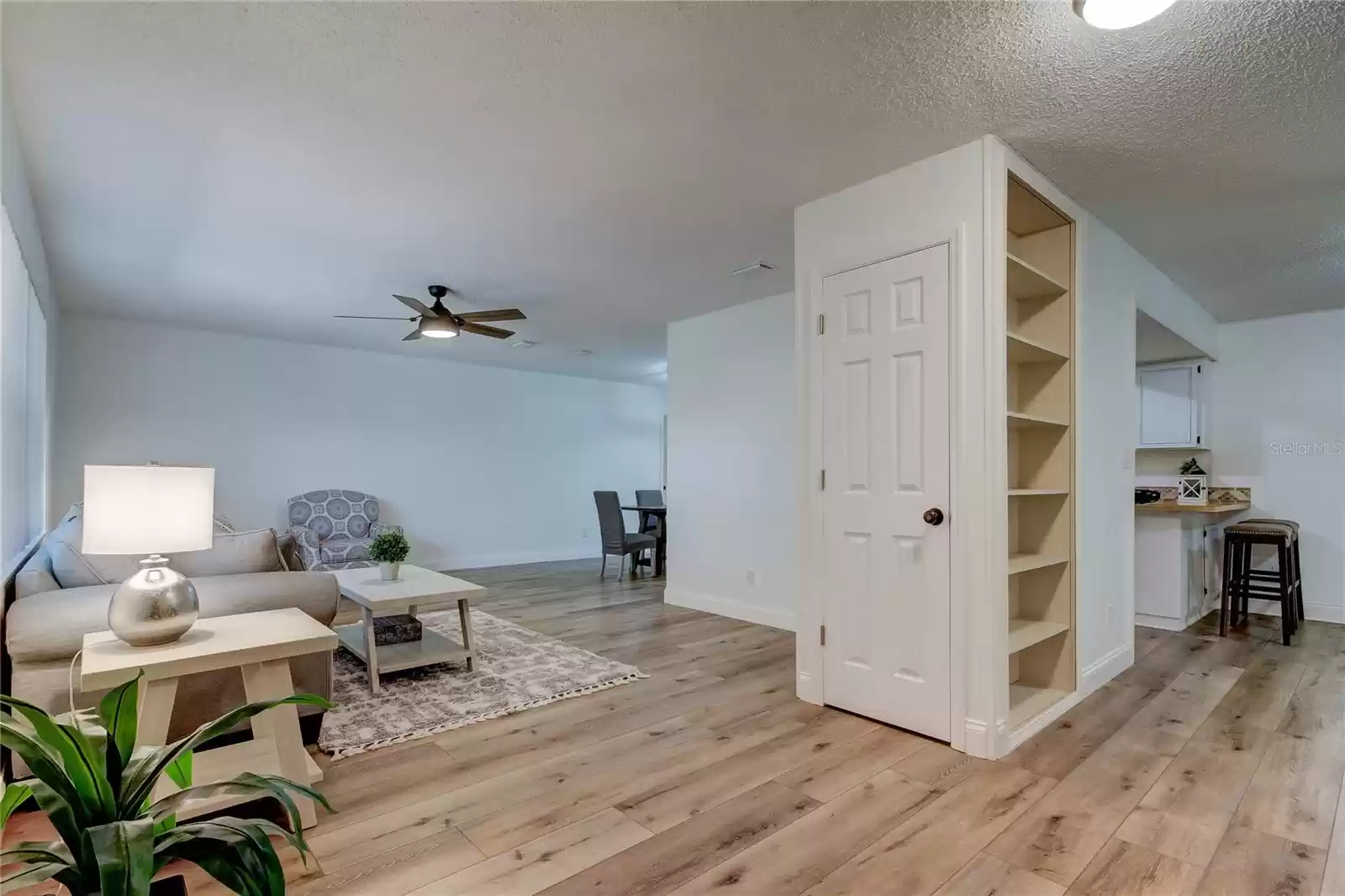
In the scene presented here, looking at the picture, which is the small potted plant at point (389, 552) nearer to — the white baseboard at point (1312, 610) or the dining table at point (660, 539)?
the dining table at point (660, 539)

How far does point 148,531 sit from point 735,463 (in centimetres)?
389

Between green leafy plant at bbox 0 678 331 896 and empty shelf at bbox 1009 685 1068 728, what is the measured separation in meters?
2.68

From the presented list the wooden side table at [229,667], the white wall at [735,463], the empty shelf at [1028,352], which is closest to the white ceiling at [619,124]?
the empty shelf at [1028,352]

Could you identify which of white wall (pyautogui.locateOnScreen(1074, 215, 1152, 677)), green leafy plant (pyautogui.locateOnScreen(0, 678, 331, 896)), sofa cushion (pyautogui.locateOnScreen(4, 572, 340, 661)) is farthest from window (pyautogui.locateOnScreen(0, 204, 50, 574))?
white wall (pyautogui.locateOnScreen(1074, 215, 1152, 677))

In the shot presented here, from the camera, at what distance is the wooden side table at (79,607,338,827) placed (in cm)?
189

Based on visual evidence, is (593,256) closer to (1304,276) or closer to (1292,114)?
(1292,114)

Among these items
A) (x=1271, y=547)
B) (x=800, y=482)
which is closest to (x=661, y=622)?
(x=800, y=482)

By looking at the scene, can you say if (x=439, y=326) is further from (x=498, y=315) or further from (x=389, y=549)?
(x=389, y=549)

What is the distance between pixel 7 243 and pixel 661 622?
4.03 meters

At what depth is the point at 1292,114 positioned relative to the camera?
241cm

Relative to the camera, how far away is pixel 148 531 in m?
1.97

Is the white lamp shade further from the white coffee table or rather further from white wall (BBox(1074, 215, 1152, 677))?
white wall (BBox(1074, 215, 1152, 677))

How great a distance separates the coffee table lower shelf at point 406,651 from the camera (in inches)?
136

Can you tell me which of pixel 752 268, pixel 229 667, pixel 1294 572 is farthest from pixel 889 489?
pixel 1294 572
